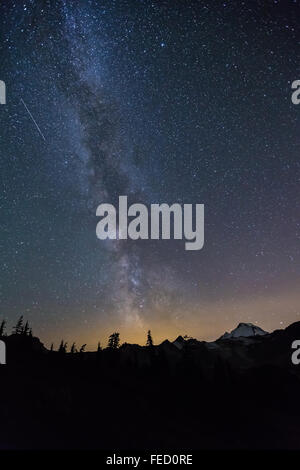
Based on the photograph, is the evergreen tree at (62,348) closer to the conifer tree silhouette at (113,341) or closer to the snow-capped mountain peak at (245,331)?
the conifer tree silhouette at (113,341)

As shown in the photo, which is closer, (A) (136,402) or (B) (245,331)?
(A) (136,402)

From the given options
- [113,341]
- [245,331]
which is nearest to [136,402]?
[113,341]

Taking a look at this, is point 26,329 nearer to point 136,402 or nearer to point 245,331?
point 136,402

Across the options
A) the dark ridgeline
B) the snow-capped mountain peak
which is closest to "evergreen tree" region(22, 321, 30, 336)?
the dark ridgeline

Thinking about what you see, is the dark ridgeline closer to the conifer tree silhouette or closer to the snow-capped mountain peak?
the conifer tree silhouette

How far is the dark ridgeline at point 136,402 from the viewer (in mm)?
51625

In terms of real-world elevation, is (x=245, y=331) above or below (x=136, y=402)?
above

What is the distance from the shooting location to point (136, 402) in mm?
64188

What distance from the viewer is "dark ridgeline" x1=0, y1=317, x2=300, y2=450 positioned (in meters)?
51.6

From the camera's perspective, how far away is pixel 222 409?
212 ft

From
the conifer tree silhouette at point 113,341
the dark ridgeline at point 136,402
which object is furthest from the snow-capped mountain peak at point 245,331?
the conifer tree silhouette at point 113,341

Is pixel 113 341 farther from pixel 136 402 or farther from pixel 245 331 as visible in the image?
pixel 245 331
